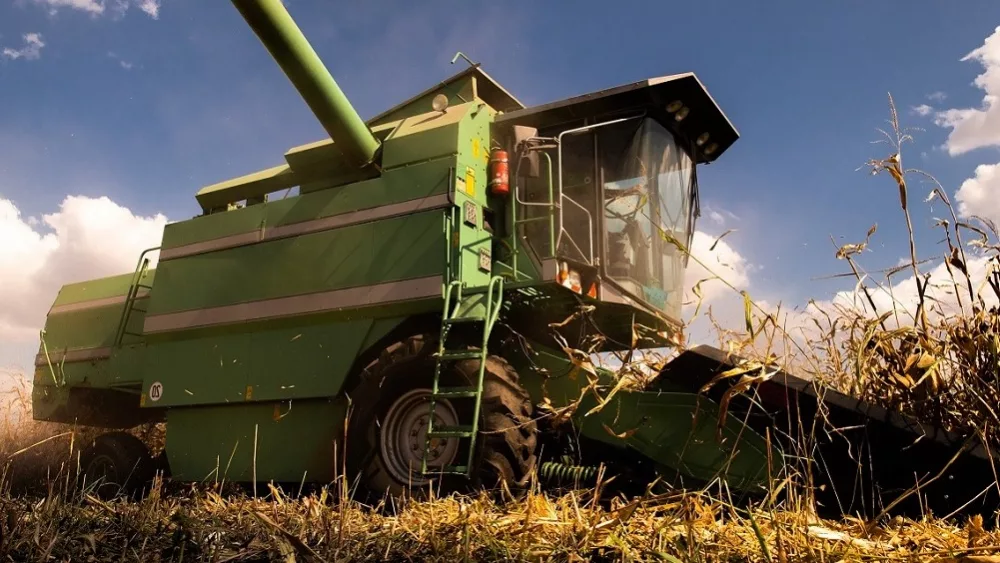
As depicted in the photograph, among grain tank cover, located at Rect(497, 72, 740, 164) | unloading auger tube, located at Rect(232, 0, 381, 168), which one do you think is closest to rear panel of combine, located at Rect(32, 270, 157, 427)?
unloading auger tube, located at Rect(232, 0, 381, 168)

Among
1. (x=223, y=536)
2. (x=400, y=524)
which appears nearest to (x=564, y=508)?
(x=400, y=524)

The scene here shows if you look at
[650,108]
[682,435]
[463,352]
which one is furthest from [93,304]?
[682,435]

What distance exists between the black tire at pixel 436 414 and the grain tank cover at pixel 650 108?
1808 mm

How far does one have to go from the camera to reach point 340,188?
217 inches

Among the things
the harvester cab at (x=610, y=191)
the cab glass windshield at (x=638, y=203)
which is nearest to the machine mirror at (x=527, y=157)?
the harvester cab at (x=610, y=191)

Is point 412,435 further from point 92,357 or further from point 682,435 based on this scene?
point 92,357

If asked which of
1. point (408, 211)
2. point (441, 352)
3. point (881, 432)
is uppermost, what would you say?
point (408, 211)

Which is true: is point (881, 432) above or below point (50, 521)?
above

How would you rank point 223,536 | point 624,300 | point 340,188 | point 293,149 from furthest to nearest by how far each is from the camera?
point 293,149, point 340,188, point 624,300, point 223,536

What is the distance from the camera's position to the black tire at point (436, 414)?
399 cm

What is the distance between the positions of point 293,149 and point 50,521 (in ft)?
13.3

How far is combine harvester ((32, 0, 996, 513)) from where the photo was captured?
4145 millimetres

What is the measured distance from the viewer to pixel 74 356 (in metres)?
7.41

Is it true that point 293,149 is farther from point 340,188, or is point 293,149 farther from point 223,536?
point 223,536
